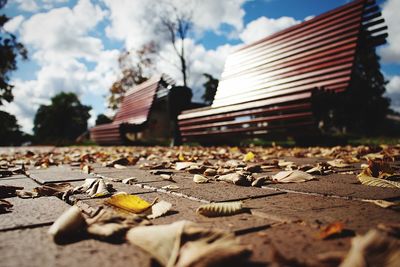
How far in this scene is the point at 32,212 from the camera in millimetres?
1040

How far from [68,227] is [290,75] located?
4.81 m

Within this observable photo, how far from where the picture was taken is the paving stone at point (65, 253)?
0.62 m

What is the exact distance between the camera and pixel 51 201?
1.22m

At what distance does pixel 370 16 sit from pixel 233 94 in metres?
2.61

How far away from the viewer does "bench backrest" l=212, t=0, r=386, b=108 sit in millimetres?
4262

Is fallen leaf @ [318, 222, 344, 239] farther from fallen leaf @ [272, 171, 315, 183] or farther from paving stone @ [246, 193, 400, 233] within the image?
fallen leaf @ [272, 171, 315, 183]

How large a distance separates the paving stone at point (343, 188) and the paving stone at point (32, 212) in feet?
3.08

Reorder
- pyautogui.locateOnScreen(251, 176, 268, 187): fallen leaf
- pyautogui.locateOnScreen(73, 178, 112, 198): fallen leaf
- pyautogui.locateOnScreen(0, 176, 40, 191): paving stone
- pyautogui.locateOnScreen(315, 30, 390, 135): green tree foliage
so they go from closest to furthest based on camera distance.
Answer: pyautogui.locateOnScreen(73, 178, 112, 198): fallen leaf
pyautogui.locateOnScreen(251, 176, 268, 187): fallen leaf
pyautogui.locateOnScreen(0, 176, 40, 191): paving stone
pyautogui.locateOnScreen(315, 30, 390, 135): green tree foliage

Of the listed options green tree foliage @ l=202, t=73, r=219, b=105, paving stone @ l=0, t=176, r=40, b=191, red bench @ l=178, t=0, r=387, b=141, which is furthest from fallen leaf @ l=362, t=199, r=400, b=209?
green tree foliage @ l=202, t=73, r=219, b=105

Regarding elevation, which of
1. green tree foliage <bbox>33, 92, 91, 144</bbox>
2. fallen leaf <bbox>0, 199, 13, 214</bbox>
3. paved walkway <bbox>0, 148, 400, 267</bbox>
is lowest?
paved walkway <bbox>0, 148, 400, 267</bbox>

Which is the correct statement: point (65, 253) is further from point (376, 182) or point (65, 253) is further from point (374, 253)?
point (376, 182)

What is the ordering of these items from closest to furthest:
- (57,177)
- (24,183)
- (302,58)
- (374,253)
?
(374,253)
(24,183)
(57,177)
(302,58)

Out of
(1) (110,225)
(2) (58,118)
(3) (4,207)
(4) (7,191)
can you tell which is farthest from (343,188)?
(2) (58,118)

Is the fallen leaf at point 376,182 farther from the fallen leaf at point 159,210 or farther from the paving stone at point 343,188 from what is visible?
the fallen leaf at point 159,210
